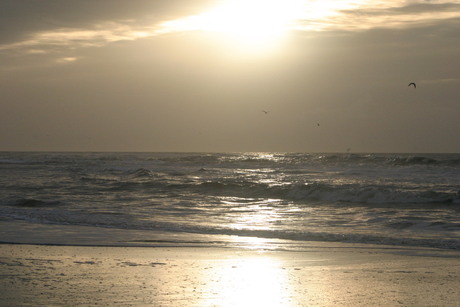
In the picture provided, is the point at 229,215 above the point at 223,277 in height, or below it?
below

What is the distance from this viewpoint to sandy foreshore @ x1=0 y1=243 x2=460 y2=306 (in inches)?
231

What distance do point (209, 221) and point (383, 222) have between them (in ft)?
13.2

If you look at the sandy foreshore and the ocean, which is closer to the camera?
the sandy foreshore

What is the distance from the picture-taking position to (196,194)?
907 inches

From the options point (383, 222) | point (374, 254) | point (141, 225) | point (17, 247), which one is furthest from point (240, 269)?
point (383, 222)

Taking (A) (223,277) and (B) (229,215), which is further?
(B) (229,215)

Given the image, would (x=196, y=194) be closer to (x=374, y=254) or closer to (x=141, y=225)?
(x=141, y=225)

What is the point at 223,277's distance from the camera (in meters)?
6.97

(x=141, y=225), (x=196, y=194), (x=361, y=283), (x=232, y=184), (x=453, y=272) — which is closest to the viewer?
(x=361, y=283)

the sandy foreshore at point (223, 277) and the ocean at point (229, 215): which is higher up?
the sandy foreshore at point (223, 277)

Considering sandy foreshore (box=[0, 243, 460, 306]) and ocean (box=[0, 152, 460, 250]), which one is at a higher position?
sandy foreshore (box=[0, 243, 460, 306])

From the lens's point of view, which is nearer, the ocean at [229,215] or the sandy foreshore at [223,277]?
the sandy foreshore at [223,277]

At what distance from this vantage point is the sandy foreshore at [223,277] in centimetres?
586

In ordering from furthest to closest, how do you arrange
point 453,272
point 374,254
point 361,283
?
1. point 374,254
2. point 453,272
3. point 361,283
